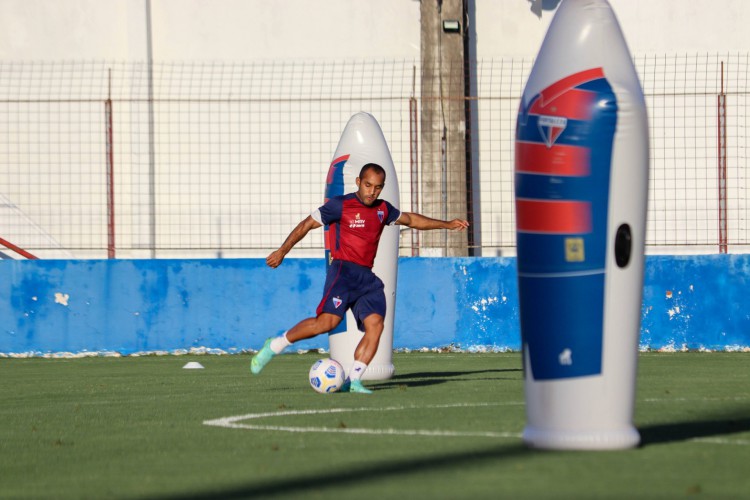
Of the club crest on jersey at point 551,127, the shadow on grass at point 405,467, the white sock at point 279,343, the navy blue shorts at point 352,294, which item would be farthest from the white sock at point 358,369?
the club crest on jersey at point 551,127

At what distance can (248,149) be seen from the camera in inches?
754

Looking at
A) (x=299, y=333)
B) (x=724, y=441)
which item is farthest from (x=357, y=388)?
(x=724, y=441)

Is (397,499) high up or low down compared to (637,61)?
down

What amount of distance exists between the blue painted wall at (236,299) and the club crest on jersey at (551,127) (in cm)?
1025

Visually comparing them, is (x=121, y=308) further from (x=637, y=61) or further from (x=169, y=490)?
(x=169, y=490)

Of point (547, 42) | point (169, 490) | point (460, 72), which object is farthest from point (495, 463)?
point (460, 72)

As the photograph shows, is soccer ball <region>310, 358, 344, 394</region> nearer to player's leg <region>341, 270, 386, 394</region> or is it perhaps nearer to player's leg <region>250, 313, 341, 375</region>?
player's leg <region>341, 270, 386, 394</region>

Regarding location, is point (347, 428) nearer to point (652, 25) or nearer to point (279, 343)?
point (279, 343)

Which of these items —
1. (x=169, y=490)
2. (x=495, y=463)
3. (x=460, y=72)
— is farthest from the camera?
(x=460, y=72)

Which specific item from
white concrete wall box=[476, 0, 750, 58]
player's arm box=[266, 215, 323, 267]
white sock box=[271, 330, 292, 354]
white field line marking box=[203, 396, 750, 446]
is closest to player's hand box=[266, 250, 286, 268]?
player's arm box=[266, 215, 323, 267]

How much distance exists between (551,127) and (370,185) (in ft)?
12.6

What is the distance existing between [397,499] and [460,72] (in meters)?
14.7

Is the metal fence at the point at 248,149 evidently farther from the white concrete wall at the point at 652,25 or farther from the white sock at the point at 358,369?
the white sock at the point at 358,369

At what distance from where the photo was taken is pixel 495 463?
5039mm
